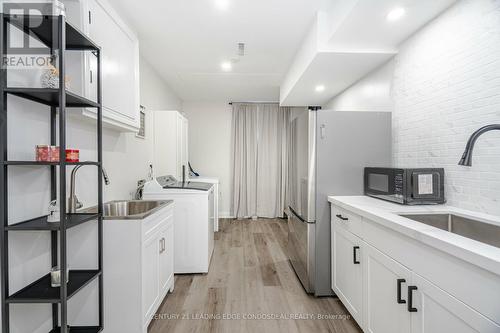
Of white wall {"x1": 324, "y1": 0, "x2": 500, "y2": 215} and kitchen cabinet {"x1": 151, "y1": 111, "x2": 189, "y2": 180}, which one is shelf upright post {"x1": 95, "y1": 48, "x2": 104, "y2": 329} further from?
white wall {"x1": 324, "y1": 0, "x2": 500, "y2": 215}

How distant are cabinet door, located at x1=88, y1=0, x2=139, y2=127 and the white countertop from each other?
188cm

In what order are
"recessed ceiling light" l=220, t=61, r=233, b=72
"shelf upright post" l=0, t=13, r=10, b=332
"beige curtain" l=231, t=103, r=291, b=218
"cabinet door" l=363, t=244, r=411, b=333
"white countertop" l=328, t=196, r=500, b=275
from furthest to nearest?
"beige curtain" l=231, t=103, r=291, b=218
"recessed ceiling light" l=220, t=61, r=233, b=72
"cabinet door" l=363, t=244, r=411, b=333
"shelf upright post" l=0, t=13, r=10, b=332
"white countertop" l=328, t=196, r=500, b=275

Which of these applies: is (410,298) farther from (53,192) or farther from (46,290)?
(53,192)

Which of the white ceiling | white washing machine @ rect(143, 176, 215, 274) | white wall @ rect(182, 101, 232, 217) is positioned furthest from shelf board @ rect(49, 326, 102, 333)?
white wall @ rect(182, 101, 232, 217)

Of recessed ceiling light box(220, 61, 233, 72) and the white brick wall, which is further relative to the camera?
recessed ceiling light box(220, 61, 233, 72)

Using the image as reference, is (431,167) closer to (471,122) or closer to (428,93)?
(471,122)

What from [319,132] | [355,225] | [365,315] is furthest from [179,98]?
[365,315]

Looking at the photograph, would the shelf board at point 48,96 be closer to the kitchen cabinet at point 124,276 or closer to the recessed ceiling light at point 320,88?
the kitchen cabinet at point 124,276

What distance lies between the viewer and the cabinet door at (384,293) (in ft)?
3.99

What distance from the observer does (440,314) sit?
986 mm

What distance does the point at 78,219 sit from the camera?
1.32 metres

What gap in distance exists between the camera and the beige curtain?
5.23 meters

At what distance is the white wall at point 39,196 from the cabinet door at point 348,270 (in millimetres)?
1736

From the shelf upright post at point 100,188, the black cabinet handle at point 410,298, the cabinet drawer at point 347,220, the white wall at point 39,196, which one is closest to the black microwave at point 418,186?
the cabinet drawer at point 347,220
